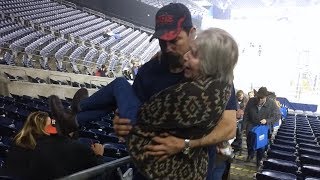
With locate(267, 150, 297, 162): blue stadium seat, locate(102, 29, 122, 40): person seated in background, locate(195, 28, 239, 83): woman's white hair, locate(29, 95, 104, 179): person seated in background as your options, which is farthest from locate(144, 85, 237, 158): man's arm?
locate(102, 29, 122, 40): person seated in background

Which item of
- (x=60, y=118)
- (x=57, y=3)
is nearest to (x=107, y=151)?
(x=60, y=118)

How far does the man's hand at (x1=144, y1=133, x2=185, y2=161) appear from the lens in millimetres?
1497

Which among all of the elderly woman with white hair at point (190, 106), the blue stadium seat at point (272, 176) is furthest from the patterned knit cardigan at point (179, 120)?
the blue stadium seat at point (272, 176)

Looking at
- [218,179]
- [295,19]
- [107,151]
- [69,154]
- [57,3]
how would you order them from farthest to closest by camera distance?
[295,19]
[57,3]
[107,151]
[69,154]
[218,179]

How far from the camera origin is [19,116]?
17.0ft

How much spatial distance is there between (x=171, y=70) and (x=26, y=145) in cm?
130

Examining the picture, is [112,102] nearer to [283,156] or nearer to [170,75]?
[170,75]

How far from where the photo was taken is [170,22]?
5.38 ft

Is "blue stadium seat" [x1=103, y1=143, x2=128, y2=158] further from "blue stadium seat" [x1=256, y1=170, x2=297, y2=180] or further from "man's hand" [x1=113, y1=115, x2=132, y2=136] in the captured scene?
"man's hand" [x1=113, y1=115, x2=132, y2=136]

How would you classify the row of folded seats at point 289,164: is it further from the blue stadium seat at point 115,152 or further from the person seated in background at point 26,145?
the person seated in background at point 26,145

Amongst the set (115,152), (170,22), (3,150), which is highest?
(170,22)

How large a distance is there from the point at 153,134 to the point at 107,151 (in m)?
2.23

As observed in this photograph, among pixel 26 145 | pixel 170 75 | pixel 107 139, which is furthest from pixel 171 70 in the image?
pixel 107 139

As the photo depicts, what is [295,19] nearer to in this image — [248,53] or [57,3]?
[248,53]
